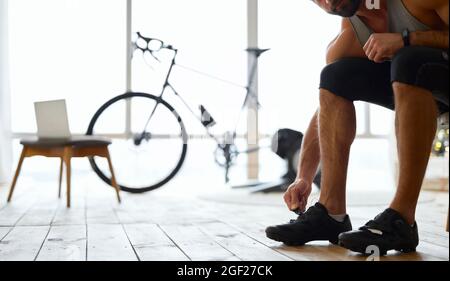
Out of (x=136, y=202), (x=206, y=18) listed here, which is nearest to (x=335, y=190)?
(x=136, y=202)

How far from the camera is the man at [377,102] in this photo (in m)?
1.01

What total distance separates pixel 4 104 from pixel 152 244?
8.38 feet

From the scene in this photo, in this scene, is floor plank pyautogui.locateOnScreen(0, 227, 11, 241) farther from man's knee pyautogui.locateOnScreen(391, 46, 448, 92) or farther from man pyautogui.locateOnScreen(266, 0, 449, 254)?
man's knee pyautogui.locateOnScreen(391, 46, 448, 92)

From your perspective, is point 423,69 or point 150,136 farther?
point 150,136

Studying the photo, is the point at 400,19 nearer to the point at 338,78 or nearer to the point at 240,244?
the point at 338,78

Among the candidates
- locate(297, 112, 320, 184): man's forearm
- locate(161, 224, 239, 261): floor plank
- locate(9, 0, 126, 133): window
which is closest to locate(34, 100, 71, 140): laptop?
locate(9, 0, 126, 133): window

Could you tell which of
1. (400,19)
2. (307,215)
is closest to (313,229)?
(307,215)

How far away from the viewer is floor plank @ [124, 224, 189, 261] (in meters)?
1.20

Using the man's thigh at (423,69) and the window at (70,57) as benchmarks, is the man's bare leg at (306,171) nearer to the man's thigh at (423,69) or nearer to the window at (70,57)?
the man's thigh at (423,69)

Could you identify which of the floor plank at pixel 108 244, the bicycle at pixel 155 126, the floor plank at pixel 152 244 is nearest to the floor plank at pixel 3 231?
the floor plank at pixel 108 244

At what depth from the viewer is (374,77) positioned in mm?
1211

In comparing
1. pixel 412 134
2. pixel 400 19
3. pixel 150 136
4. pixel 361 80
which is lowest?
pixel 150 136
